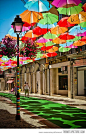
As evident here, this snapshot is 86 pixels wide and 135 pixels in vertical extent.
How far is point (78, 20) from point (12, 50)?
18.4 ft

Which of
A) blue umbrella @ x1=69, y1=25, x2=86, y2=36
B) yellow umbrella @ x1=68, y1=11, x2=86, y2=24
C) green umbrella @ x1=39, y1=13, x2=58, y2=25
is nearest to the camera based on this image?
yellow umbrella @ x1=68, y1=11, x2=86, y2=24

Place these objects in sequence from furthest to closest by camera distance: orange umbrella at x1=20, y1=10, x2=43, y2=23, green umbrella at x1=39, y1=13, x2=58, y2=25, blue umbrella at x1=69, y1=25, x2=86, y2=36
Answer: blue umbrella at x1=69, y1=25, x2=86, y2=36 < green umbrella at x1=39, y1=13, x2=58, y2=25 < orange umbrella at x1=20, y1=10, x2=43, y2=23

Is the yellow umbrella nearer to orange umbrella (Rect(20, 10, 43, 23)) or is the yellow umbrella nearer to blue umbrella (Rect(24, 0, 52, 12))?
orange umbrella (Rect(20, 10, 43, 23))

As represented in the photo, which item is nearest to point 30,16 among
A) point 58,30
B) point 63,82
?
point 58,30

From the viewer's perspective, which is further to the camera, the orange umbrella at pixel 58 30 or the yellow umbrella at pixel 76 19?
the orange umbrella at pixel 58 30

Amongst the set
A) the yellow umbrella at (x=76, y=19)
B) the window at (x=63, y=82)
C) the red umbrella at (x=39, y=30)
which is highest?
the yellow umbrella at (x=76, y=19)

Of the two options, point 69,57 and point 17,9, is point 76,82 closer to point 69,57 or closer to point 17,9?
point 69,57

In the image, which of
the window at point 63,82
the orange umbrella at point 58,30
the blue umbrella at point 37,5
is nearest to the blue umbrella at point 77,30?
the orange umbrella at point 58,30

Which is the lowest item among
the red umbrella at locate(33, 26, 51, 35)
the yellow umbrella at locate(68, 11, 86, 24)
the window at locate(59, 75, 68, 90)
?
the window at locate(59, 75, 68, 90)

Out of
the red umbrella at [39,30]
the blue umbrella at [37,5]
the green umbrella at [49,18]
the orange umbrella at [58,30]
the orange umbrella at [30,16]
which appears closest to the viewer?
the blue umbrella at [37,5]

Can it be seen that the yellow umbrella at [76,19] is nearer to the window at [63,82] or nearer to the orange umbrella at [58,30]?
the orange umbrella at [58,30]

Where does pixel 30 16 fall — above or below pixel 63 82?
above

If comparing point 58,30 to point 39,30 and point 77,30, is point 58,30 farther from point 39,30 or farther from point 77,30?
point 77,30

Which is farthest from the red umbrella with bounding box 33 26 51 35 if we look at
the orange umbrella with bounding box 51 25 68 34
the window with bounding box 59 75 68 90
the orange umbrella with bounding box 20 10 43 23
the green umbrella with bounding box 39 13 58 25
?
the window with bounding box 59 75 68 90
